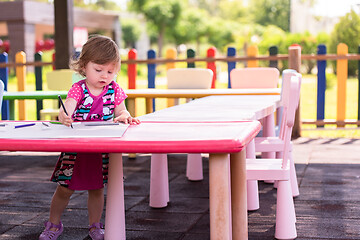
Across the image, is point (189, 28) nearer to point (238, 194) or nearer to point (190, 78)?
point (190, 78)

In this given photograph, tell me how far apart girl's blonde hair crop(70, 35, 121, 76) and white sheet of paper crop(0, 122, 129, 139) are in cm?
39

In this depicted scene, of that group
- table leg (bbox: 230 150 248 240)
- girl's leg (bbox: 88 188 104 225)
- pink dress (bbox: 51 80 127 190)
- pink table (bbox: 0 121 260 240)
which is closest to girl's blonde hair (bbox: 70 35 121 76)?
pink dress (bbox: 51 80 127 190)

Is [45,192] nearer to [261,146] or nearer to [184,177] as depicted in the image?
[184,177]

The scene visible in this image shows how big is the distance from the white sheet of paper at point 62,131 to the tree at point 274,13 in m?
62.6

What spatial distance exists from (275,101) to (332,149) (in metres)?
2.68

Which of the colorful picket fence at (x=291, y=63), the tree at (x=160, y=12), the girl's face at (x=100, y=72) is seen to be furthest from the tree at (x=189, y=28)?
the girl's face at (x=100, y=72)

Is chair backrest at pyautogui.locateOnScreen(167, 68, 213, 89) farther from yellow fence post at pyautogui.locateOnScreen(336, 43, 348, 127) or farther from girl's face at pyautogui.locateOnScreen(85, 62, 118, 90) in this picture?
girl's face at pyautogui.locateOnScreen(85, 62, 118, 90)

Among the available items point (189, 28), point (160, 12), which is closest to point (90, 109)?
point (160, 12)

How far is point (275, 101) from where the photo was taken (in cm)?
468

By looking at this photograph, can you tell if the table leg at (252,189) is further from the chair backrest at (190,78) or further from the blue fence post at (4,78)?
the blue fence post at (4,78)

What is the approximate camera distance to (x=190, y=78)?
690 cm

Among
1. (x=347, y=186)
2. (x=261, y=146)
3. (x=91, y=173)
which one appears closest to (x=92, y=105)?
(x=91, y=173)

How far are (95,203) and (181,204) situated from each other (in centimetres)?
122

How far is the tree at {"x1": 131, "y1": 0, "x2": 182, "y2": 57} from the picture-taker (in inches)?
1630
